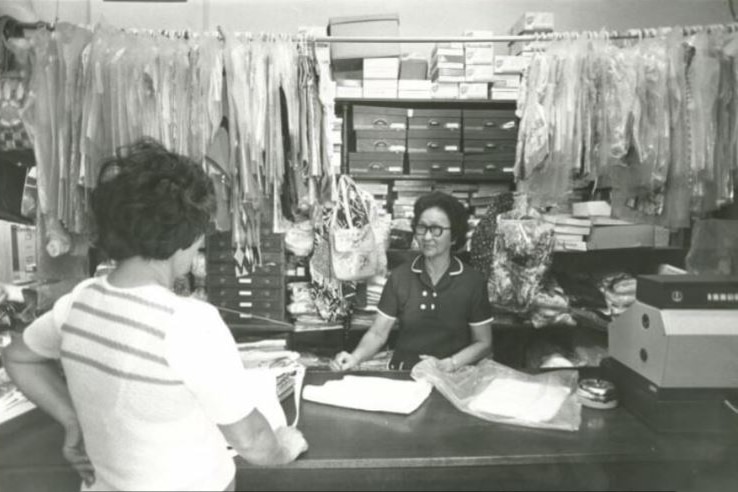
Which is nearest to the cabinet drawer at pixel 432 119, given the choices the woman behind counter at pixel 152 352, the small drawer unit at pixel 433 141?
the small drawer unit at pixel 433 141

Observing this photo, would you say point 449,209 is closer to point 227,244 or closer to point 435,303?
point 435,303

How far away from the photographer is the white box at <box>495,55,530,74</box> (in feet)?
10.6

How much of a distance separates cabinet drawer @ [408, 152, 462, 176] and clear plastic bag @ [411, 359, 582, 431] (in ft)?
→ 5.74

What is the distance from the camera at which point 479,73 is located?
3.25 meters

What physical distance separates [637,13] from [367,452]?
3.76 meters

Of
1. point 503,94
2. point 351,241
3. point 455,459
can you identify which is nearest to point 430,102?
point 503,94

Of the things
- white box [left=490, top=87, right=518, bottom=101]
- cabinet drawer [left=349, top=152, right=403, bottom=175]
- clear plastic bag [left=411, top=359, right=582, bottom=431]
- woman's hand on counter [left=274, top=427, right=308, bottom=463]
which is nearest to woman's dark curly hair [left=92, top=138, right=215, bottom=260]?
woman's hand on counter [left=274, top=427, right=308, bottom=463]

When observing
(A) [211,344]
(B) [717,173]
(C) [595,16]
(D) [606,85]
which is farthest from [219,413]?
(C) [595,16]

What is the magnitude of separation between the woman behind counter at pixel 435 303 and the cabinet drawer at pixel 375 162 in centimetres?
88

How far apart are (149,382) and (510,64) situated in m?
2.93

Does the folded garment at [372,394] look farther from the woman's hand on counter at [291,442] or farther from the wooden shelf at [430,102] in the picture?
the wooden shelf at [430,102]

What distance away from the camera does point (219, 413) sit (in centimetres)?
95

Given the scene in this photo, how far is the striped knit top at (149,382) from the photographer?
920 millimetres

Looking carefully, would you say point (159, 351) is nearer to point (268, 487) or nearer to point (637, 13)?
point (268, 487)
